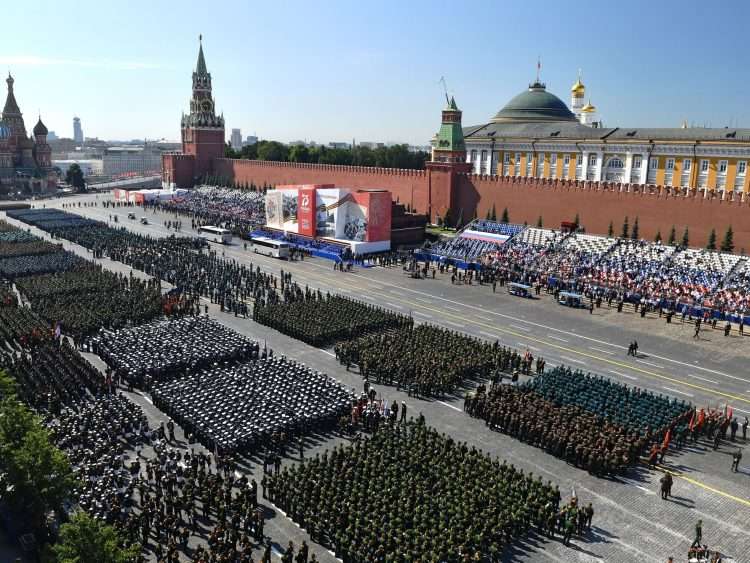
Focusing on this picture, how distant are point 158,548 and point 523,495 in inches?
338

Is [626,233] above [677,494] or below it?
above

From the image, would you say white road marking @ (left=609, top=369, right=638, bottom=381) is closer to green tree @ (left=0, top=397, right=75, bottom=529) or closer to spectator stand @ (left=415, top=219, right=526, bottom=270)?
spectator stand @ (left=415, top=219, right=526, bottom=270)

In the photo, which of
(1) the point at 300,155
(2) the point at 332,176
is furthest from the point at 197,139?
(2) the point at 332,176

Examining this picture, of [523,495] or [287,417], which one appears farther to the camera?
[287,417]

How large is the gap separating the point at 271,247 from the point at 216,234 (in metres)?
7.57

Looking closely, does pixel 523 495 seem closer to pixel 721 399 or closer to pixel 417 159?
pixel 721 399

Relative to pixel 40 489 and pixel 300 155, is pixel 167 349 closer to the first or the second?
pixel 40 489

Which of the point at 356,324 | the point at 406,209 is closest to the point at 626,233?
the point at 406,209

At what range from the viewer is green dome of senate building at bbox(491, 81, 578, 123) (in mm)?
69438

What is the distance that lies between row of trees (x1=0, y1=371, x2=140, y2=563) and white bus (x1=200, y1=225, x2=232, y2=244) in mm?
37633

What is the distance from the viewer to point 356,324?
94.6 feet

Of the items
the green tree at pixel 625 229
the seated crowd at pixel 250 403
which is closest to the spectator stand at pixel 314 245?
the green tree at pixel 625 229

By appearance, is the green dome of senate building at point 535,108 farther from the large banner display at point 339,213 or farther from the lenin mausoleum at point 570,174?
the large banner display at point 339,213

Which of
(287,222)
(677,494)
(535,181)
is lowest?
(677,494)
